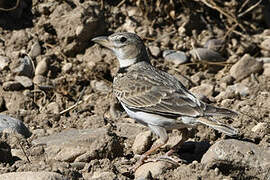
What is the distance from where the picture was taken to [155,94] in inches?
265

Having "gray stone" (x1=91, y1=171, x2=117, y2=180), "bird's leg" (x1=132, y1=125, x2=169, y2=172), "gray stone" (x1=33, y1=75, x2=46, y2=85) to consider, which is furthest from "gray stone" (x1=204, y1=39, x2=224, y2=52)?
"gray stone" (x1=91, y1=171, x2=117, y2=180)

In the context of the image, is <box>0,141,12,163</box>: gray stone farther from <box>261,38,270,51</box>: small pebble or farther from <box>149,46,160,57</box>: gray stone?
<box>261,38,270,51</box>: small pebble

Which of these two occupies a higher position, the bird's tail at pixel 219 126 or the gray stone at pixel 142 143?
the bird's tail at pixel 219 126

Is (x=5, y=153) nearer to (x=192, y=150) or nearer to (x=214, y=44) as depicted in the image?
(x=192, y=150)

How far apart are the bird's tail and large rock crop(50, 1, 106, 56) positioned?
3352 mm

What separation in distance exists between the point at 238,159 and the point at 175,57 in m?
3.67

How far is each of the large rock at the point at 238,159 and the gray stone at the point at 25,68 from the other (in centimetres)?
357

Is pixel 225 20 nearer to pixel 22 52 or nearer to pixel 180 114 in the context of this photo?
pixel 22 52

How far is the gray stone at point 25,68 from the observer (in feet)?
28.1

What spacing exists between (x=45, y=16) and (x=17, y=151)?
3.32 m

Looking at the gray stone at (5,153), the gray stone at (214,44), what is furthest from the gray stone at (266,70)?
the gray stone at (5,153)

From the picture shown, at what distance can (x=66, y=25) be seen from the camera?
356 inches

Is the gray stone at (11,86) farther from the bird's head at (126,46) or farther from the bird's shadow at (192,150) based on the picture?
the bird's shadow at (192,150)

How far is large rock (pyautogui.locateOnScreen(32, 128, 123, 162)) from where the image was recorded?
248 inches
